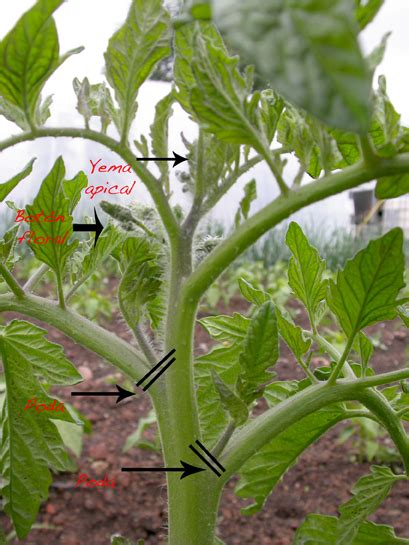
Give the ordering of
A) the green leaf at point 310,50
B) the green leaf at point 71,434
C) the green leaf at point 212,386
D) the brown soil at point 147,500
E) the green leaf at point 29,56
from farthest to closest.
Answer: the green leaf at point 71,434 → the brown soil at point 147,500 → the green leaf at point 212,386 → the green leaf at point 29,56 → the green leaf at point 310,50

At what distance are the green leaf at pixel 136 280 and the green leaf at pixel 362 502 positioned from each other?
274 millimetres

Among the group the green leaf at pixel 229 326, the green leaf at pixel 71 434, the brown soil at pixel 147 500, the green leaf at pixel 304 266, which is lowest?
the brown soil at pixel 147 500

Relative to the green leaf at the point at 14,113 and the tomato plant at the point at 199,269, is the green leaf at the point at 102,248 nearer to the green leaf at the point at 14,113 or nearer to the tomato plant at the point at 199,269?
the tomato plant at the point at 199,269

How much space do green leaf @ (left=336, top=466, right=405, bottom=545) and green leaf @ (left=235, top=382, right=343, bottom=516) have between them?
2.6 inches

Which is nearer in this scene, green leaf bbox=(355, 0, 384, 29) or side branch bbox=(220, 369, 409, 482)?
green leaf bbox=(355, 0, 384, 29)

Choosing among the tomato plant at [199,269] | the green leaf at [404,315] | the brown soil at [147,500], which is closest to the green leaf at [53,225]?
the tomato plant at [199,269]

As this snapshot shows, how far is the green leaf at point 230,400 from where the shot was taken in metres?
0.48

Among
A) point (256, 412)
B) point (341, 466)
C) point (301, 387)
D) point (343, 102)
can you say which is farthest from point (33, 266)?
point (343, 102)

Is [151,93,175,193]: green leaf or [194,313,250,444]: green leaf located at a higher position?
[151,93,175,193]: green leaf

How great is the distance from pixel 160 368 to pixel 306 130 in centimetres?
24

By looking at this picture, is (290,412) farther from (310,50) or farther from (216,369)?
(310,50)

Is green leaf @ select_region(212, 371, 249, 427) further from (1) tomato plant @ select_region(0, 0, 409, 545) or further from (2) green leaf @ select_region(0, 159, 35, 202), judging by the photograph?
(2) green leaf @ select_region(0, 159, 35, 202)

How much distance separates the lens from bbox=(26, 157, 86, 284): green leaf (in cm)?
53

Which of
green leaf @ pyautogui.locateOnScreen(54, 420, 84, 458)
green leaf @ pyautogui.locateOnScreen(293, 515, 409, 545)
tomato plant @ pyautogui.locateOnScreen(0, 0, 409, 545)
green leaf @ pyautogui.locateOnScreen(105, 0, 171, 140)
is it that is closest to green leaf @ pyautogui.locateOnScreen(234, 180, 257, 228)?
tomato plant @ pyautogui.locateOnScreen(0, 0, 409, 545)
